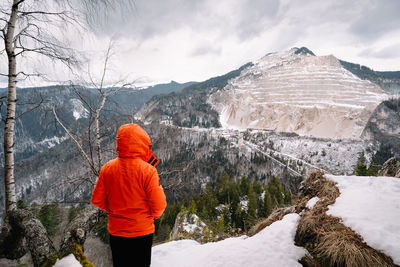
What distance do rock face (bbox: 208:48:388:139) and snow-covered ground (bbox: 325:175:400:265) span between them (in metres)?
120

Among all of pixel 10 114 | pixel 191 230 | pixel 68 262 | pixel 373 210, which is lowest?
pixel 191 230

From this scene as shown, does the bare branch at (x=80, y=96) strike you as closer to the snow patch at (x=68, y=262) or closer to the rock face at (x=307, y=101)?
the snow patch at (x=68, y=262)

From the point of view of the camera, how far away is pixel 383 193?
3.07 m

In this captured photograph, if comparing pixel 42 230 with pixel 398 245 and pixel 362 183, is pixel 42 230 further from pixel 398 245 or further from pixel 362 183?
pixel 362 183

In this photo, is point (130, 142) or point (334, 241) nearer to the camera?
point (130, 142)

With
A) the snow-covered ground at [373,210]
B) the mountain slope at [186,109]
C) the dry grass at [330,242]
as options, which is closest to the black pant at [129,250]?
the dry grass at [330,242]

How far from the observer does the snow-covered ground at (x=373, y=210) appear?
7.17 ft

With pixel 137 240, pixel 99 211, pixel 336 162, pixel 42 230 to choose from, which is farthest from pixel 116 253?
pixel 336 162

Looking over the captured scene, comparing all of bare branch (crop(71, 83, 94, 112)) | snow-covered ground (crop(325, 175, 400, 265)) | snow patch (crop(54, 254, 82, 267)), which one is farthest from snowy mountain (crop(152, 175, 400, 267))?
bare branch (crop(71, 83, 94, 112))

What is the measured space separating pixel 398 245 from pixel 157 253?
14.2 ft

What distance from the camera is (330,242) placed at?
243cm

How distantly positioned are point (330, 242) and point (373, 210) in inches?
39.2

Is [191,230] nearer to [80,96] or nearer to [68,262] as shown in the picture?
[68,262]

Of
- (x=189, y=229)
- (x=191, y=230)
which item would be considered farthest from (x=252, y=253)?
(x=189, y=229)
